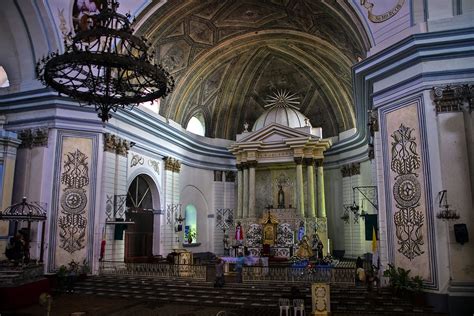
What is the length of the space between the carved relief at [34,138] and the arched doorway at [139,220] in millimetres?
4225

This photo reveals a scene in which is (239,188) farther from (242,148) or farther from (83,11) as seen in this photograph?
(83,11)

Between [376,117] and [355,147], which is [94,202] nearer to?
[376,117]

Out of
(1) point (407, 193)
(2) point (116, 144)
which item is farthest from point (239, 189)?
(1) point (407, 193)

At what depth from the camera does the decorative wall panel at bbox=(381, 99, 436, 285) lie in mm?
9773

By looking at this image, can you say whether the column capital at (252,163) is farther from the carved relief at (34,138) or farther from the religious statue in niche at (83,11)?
the religious statue in niche at (83,11)

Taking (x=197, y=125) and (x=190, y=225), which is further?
(x=197, y=125)

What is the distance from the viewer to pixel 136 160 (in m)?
16.8

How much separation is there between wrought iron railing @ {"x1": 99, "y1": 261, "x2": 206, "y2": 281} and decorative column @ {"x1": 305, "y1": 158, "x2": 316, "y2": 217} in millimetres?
8484

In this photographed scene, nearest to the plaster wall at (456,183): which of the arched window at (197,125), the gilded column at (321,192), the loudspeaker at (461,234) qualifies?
the loudspeaker at (461,234)

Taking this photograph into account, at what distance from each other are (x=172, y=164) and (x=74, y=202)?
5982mm

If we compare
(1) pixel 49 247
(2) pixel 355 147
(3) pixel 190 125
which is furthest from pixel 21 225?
(2) pixel 355 147

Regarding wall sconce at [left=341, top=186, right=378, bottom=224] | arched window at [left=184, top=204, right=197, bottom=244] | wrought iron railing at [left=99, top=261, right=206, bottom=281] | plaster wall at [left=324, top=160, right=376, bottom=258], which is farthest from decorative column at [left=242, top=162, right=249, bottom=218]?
wrought iron railing at [left=99, top=261, right=206, bottom=281]

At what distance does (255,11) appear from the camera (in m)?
17.7

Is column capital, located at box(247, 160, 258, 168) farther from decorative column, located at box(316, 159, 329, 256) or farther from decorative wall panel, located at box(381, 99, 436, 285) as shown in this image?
decorative wall panel, located at box(381, 99, 436, 285)
